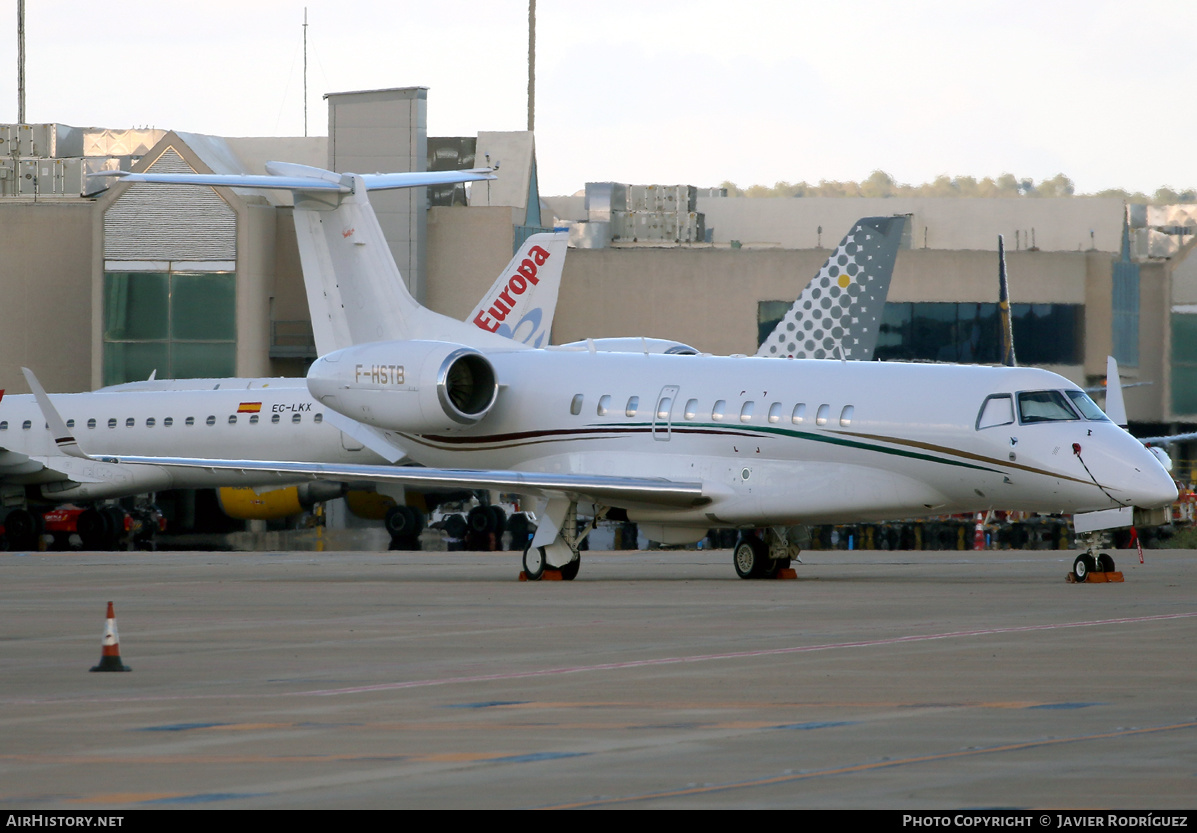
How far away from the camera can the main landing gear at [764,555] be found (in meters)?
26.0

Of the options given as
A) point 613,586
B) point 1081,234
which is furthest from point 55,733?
point 1081,234

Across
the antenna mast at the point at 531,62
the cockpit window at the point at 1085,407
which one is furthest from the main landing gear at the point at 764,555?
the antenna mast at the point at 531,62

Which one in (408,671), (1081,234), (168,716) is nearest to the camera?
(168,716)

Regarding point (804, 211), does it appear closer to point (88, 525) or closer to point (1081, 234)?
point (1081, 234)

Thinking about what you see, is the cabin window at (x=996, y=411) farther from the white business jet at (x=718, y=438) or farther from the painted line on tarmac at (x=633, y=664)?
the painted line on tarmac at (x=633, y=664)

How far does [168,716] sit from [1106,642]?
821cm

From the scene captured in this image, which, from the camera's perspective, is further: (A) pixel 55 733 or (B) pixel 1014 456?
(B) pixel 1014 456

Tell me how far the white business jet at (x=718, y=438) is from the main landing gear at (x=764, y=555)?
29mm

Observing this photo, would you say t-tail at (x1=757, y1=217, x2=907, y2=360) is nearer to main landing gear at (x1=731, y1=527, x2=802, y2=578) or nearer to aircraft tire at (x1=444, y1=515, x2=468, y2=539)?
aircraft tire at (x1=444, y1=515, x2=468, y2=539)

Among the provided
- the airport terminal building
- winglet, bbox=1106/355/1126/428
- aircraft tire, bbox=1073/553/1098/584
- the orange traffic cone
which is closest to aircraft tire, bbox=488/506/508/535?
the airport terminal building

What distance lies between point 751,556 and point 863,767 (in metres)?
17.1

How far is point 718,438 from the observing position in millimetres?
25453

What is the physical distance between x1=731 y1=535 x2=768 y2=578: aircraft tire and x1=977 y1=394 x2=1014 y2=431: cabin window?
4.16 m

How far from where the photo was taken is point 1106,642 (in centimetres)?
1541
